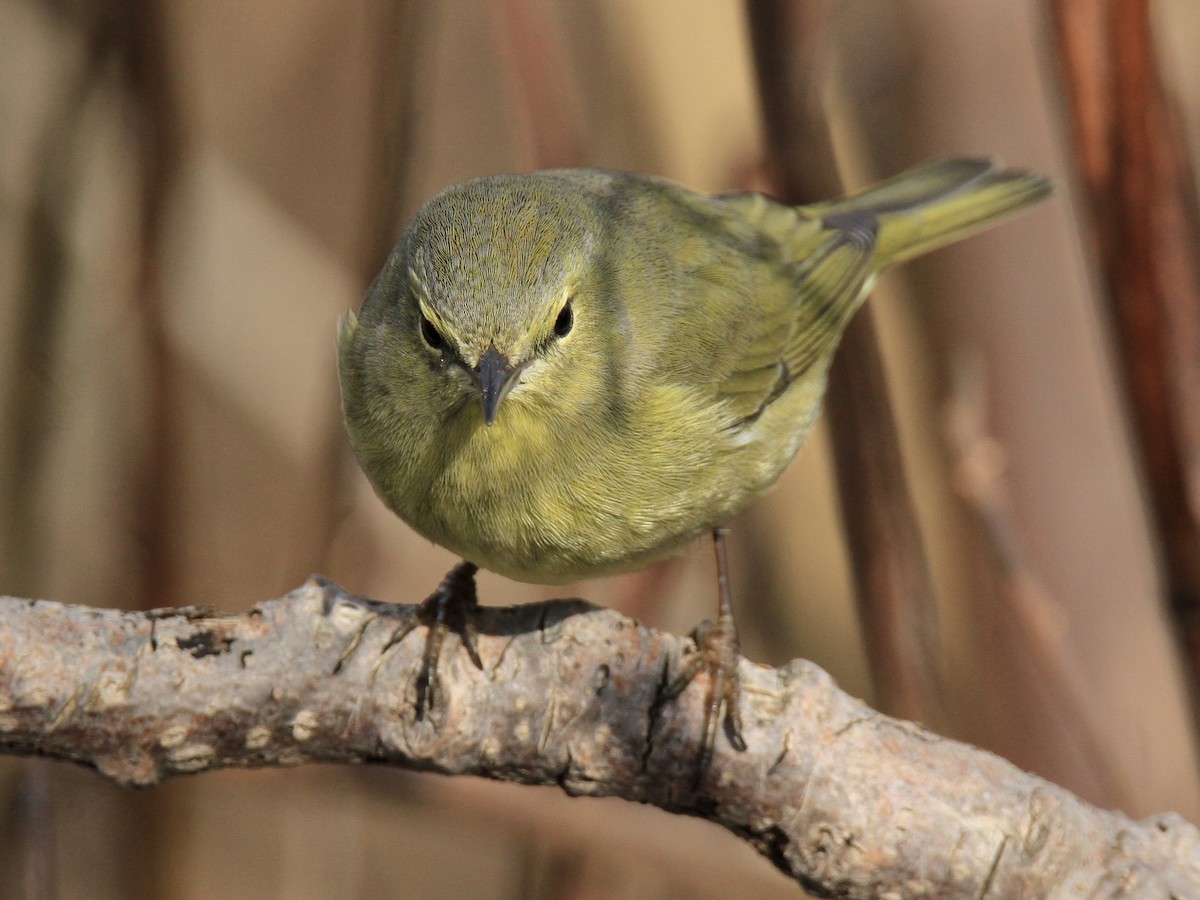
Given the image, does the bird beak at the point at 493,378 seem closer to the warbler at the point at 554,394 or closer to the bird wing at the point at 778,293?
the warbler at the point at 554,394

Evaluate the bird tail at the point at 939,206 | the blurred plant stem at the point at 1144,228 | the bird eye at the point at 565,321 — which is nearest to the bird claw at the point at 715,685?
the bird eye at the point at 565,321

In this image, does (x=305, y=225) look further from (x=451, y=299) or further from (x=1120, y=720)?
(x=1120, y=720)

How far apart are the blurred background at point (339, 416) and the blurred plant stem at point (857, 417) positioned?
0.02 metres

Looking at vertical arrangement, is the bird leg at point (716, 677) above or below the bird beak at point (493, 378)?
below

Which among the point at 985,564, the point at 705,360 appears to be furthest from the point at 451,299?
the point at 985,564

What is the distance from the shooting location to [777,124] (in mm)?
2898

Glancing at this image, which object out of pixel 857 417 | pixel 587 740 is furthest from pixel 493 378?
pixel 857 417

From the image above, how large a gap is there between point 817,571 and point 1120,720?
116cm

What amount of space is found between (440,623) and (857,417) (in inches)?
43.2

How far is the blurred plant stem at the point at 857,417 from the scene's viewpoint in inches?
111

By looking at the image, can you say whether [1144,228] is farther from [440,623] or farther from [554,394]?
[440,623]

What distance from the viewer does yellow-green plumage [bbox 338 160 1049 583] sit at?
2625 mm

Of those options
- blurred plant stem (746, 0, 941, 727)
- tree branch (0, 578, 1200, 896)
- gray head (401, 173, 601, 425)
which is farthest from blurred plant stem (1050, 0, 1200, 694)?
gray head (401, 173, 601, 425)

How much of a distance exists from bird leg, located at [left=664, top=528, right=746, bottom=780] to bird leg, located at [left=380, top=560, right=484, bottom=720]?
0.41 metres
